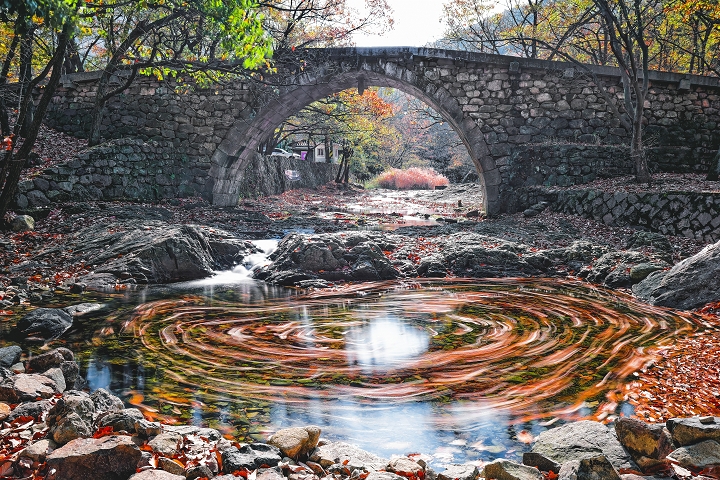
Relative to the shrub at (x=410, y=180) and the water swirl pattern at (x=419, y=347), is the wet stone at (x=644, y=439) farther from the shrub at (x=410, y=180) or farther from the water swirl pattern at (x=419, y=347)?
the shrub at (x=410, y=180)

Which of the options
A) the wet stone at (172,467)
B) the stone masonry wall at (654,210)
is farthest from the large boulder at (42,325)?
the stone masonry wall at (654,210)

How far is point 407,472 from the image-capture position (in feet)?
7.13

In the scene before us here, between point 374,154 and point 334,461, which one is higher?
point 374,154

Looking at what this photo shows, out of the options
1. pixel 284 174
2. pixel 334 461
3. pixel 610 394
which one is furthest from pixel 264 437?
pixel 284 174

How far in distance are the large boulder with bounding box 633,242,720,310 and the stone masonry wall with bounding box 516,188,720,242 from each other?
2.70m

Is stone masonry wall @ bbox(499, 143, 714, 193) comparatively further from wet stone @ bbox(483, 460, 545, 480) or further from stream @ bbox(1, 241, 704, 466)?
wet stone @ bbox(483, 460, 545, 480)

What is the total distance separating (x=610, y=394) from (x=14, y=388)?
3.43m

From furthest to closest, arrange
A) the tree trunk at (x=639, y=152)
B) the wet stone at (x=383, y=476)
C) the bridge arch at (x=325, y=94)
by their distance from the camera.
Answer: the bridge arch at (x=325, y=94) → the tree trunk at (x=639, y=152) → the wet stone at (x=383, y=476)

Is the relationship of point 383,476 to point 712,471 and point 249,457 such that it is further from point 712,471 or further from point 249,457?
point 712,471

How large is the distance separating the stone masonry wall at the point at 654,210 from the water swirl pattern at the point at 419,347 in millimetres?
3123

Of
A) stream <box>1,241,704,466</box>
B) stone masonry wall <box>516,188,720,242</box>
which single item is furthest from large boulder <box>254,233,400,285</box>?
stone masonry wall <box>516,188,720,242</box>

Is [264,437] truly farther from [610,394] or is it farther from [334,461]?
[610,394]

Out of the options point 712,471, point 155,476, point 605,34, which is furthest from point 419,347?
point 605,34

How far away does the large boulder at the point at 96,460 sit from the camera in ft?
6.49
